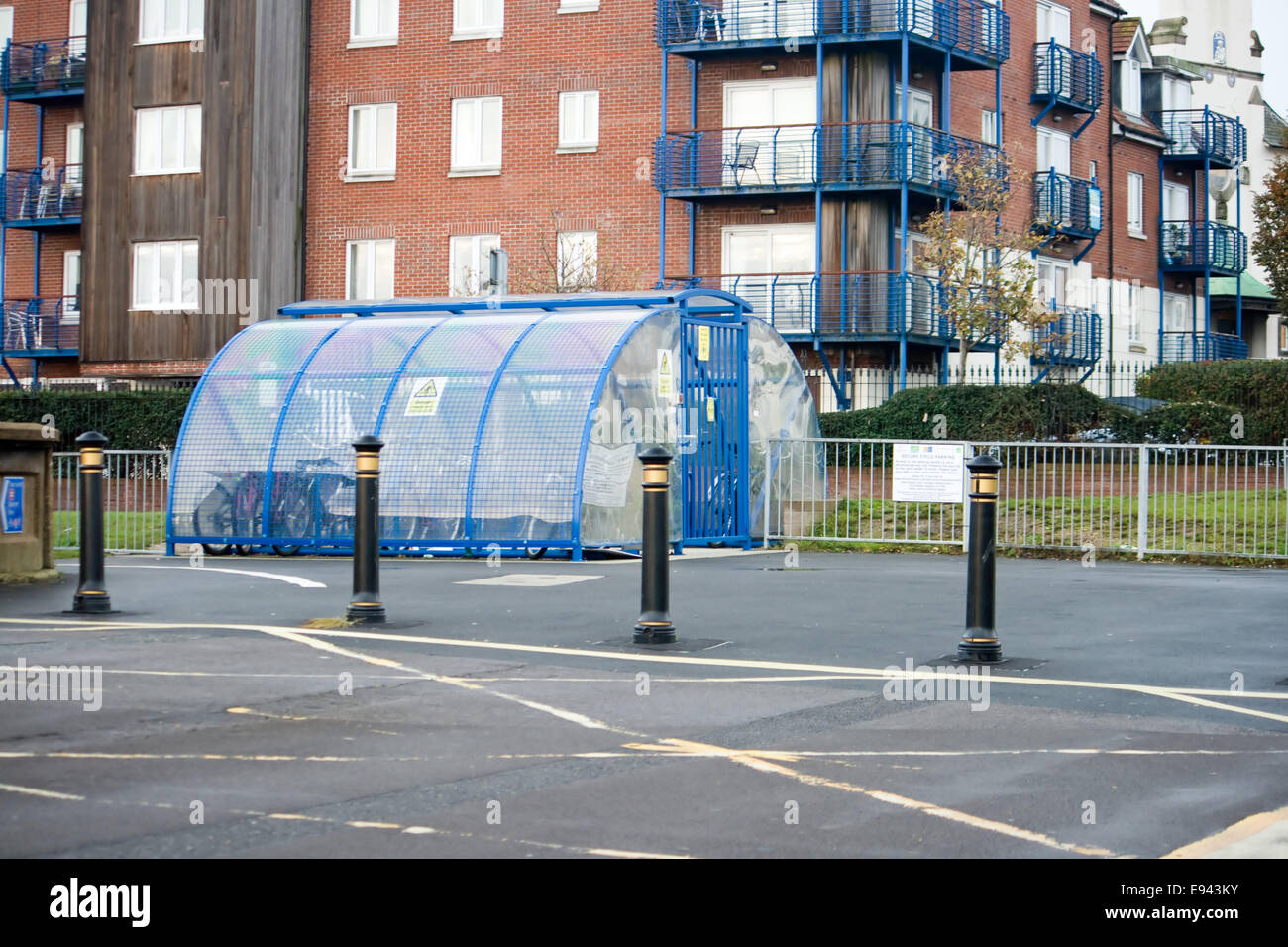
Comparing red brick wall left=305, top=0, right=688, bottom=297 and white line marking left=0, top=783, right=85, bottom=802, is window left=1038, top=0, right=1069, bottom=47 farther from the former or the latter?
white line marking left=0, top=783, right=85, bottom=802

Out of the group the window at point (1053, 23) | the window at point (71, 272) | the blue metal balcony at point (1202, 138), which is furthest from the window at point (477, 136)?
the blue metal balcony at point (1202, 138)

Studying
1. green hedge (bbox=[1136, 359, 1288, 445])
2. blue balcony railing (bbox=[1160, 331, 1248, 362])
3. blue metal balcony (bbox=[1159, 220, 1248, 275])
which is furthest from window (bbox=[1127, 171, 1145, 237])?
green hedge (bbox=[1136, 359, 1288, 445])

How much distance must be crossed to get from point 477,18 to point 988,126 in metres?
12.1

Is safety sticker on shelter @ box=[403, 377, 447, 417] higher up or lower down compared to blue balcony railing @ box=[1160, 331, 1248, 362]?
lower down

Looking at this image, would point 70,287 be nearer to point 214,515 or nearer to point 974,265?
point 974,265

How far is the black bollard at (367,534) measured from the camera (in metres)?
12.2

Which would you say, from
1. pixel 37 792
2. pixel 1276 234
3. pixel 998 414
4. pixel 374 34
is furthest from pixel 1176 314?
pixel 37 792

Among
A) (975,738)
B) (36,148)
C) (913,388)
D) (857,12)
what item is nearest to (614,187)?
(857,12)

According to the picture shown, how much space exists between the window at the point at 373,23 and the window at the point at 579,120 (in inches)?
188

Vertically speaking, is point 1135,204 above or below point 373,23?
below

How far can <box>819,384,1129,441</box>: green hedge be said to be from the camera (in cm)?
2823

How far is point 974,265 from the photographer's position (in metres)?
→ 35.7

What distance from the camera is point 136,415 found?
3488cm

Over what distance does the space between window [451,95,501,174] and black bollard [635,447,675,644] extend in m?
28.4
